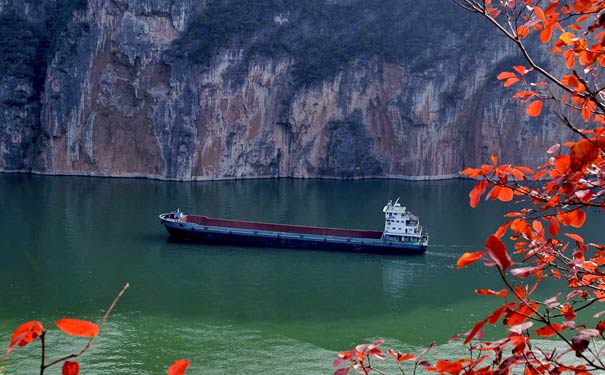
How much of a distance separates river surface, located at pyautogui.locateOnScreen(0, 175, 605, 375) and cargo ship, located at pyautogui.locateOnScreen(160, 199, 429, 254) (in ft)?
1.93

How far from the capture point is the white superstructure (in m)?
24.8

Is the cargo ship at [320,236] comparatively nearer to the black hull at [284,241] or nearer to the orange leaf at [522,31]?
the black hull at [284,241]

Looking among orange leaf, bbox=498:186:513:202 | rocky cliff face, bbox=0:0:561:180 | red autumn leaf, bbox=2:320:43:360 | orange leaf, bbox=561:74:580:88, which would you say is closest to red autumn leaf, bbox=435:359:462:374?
orange leaf, bbox=498:186:513:202

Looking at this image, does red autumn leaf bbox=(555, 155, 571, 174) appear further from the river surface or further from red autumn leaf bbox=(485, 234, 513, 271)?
the river surface

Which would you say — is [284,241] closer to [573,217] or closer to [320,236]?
[320,236]

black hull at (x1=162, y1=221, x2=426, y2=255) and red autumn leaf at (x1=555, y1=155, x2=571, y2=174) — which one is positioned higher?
red autumn leaf at (x1=555, y1=155, x2=571, y2=174)

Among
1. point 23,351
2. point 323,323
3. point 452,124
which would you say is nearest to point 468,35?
point 452,124

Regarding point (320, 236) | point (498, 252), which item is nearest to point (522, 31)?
point (498, 252)

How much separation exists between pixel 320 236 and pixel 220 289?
7201 mm

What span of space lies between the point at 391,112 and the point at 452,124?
5369 millimetres

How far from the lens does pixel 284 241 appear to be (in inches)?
977

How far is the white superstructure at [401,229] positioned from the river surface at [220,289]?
71 centimetres

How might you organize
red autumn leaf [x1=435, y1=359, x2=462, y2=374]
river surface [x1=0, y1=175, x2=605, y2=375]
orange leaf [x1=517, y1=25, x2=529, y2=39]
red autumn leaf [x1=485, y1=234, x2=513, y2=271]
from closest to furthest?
red autumn leaf [x1=485, y1=234, x2=513, y2=271], red autumn leaf [x1=435, y1=359, x2=462, y2=374], orange leaf [x1=517, y1=25, x2=529, y2=39], river surface [x1=0, y1=175, x2=605, y2=375]

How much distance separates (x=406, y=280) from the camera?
2039cm
